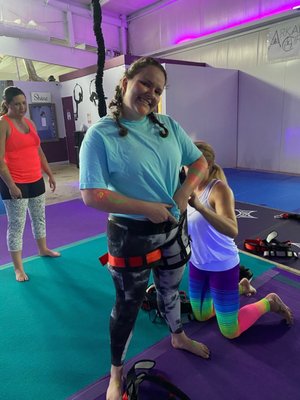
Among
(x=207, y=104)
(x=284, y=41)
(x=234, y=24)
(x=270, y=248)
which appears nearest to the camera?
(x=270, y=248)

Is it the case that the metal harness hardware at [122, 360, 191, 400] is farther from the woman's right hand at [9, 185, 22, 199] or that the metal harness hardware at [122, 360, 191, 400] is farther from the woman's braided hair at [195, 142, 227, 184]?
the woman's right hand at [9, 185, 22, 199]

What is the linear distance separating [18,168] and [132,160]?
5.28ft

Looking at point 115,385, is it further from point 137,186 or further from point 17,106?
point 17,106

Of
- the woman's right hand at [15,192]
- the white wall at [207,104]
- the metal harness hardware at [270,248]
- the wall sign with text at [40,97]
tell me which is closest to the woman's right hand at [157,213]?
the woman's right hand at [15,192]

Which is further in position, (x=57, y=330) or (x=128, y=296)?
(x=57, y=330)

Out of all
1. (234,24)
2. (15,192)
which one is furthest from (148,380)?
(234,24)

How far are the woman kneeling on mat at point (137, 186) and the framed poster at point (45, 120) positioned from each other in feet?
26.7

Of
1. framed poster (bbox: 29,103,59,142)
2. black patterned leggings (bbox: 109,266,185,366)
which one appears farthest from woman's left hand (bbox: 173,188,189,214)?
framed poster (bbox: 29,103,59,142)

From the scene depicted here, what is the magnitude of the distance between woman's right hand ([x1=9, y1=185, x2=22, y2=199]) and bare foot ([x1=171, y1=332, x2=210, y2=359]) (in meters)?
1.52

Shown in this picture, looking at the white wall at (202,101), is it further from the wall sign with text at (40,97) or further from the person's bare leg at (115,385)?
the person's bare leg at (115,385)

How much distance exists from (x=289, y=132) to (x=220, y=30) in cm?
309

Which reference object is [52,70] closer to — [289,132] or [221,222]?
[289,132]

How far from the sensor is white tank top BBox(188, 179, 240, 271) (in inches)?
62.1

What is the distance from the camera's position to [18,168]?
7.75 feet
